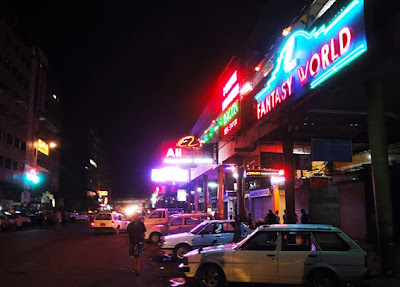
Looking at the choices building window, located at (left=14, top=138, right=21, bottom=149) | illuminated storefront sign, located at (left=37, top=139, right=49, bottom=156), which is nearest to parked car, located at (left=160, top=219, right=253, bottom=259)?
building window, located at (left=14, top=138, right=21, bottom=149)

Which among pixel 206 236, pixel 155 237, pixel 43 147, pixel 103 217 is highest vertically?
pixel 43 147

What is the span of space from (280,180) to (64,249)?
12.7m

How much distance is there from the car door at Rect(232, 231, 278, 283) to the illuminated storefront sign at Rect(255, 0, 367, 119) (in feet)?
15.7

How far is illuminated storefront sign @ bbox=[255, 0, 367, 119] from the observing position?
956 centimetres

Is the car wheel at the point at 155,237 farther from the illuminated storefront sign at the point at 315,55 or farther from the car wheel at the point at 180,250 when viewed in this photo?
the illuminated storefront sign at the point at 315,55

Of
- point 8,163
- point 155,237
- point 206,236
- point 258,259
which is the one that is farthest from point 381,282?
point 8,163

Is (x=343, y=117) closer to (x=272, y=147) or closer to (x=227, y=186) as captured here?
(x=272, y=147)

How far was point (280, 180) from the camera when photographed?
76.3ft

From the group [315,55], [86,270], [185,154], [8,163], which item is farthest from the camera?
[8,163]

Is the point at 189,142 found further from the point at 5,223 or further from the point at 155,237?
the point at 5,223

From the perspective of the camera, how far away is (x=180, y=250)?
1444cm

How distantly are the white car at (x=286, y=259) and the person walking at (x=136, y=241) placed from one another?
109 inches

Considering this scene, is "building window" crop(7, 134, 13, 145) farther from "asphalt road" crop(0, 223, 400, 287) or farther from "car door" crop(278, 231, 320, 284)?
"car door" crop(278, 231, 320, 284)

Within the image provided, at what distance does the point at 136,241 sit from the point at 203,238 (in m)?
3.42
